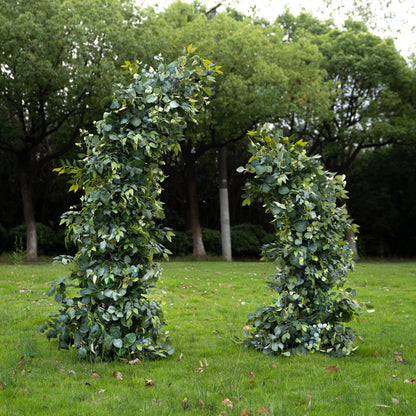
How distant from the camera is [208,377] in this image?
4148 mm

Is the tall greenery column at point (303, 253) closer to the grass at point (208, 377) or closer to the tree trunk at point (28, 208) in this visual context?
the grass at point (208, 377)

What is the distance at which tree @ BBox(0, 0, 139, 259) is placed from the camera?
1413cm

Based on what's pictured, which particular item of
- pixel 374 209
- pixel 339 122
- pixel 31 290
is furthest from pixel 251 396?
pixel 374 209

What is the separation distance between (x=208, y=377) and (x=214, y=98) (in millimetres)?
14292

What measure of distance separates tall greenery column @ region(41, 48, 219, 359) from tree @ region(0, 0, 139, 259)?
35.6 feet

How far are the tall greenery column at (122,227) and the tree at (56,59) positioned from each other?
1086 centimetres

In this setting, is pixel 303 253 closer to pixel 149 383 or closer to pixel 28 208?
pixel 149 383

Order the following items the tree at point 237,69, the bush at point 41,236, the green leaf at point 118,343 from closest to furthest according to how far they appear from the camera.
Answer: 1. the green leaf at point 118,343
2. the tree at point 237,69
3. the bush at point 41,236

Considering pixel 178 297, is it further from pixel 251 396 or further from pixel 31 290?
pixel 251 396

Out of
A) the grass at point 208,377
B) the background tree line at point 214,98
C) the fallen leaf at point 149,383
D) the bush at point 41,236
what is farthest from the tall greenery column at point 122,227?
the bush at point 41,236

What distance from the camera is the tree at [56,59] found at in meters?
14.1

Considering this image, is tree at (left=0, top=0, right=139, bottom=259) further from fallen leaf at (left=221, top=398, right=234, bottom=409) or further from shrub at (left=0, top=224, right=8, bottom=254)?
fallen leaf at (left=221, top=398, right=234, bottom=409)

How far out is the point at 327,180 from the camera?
5.14m

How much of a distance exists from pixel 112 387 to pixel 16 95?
44.6 feet
